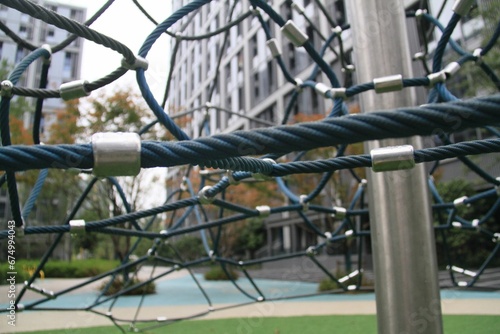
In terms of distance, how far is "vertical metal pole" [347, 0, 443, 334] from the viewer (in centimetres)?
97

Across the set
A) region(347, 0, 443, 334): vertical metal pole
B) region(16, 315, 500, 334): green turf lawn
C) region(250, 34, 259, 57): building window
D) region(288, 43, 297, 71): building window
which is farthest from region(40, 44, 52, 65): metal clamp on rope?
region(250, 34, 259, 57): building window

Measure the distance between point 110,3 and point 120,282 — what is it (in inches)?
240

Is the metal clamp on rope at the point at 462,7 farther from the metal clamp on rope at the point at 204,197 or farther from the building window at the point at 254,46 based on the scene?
the building window at the point at 254,46

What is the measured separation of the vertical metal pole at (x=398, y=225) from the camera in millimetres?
974

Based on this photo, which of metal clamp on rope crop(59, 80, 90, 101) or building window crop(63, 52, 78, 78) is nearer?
metal clamp on rope crop(59, 80, 90, 101)

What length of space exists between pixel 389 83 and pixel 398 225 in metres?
0.35

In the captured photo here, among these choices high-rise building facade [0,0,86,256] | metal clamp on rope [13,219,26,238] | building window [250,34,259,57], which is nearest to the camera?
metal clamp on rope [13,219,26,238]

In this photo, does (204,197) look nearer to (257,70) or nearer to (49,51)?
(49,51)

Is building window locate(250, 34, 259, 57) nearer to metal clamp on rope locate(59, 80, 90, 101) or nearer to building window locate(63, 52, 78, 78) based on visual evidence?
building window locate(63, 52, 78, 78)

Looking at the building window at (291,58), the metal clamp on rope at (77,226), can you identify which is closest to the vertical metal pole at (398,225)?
the metal clamp on rope at (77,226)

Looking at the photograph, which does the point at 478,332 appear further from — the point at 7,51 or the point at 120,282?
the point at 7,51

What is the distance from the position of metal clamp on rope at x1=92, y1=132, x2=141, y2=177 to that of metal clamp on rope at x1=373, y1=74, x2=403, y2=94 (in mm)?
673

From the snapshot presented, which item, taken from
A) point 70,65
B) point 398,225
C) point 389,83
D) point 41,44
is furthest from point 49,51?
point 70,65

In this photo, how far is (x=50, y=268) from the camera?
38.6ft
